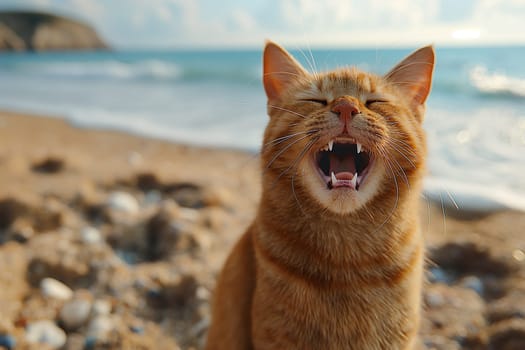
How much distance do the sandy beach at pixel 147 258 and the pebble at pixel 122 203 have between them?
0.5 inches

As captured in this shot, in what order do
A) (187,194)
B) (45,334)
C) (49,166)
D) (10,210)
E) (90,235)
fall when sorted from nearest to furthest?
(45,334) < (90,235) < (10,210) < (187,194) < (49,166)

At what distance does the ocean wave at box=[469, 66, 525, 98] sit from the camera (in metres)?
→ 8.66

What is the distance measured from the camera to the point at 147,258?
3094mm

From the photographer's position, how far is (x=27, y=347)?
211 centimetres

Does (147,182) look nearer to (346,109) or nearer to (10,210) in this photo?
(10,210)

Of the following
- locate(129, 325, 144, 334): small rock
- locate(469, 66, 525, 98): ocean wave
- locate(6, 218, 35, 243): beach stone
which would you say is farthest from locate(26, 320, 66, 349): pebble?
locate(469, 66, 525, 98): ocean wave

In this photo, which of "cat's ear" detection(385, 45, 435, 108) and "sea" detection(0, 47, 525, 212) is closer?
"cat's ear" detection(385, 45, 435, 108)

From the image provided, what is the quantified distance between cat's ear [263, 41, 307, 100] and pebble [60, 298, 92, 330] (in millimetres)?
1583

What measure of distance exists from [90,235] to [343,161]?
2.16 m

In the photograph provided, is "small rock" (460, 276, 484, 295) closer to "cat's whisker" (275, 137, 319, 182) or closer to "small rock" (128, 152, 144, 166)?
"cat's whisker" (275, 137, 319, 182)

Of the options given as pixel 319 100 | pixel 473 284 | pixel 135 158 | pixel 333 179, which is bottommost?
pixel 135 158

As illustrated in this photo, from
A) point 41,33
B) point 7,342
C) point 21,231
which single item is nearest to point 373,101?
point 7,342

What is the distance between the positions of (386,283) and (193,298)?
145 centimetres

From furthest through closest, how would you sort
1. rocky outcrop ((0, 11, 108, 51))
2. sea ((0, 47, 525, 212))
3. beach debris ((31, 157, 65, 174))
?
rocky outcrop ((0, 11, 108, 51)), beach debris ((31, 157, 65, 174)), sea ((0, 47, 525, 212))
